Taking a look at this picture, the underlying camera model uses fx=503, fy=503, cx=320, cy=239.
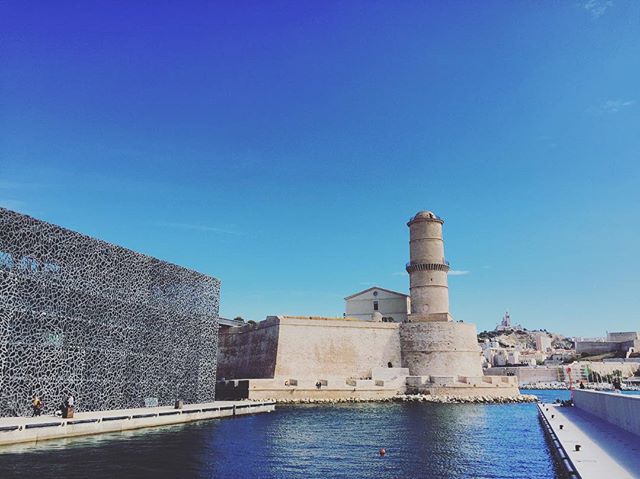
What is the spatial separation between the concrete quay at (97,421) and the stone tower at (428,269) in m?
21.3

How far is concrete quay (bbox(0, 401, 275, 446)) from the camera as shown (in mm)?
14375

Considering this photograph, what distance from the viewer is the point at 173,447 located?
15.3 meters

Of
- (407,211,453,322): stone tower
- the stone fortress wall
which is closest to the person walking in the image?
the stone fortress wall

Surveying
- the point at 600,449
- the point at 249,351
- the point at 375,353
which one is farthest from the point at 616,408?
the point at 249,351

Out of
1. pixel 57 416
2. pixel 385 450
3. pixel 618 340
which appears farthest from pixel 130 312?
pixel 618 340

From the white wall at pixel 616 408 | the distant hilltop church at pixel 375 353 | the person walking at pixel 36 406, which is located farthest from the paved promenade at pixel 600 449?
the distant hilltop church at pixel 375 353

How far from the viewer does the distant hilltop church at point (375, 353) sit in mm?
34906

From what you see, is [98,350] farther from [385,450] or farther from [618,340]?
[618,340]

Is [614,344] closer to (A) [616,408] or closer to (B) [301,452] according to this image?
(A) [616,408]

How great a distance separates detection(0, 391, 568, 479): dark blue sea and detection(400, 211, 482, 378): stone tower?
48.2ft

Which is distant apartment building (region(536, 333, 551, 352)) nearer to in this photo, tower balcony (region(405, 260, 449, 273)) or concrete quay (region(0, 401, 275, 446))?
tower balcony (region(405, 260, 449, 273))

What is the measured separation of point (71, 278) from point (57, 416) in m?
4.88

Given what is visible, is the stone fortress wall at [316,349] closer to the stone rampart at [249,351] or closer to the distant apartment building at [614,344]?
the stone rampart at [249,351]

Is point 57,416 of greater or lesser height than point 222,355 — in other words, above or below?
below
